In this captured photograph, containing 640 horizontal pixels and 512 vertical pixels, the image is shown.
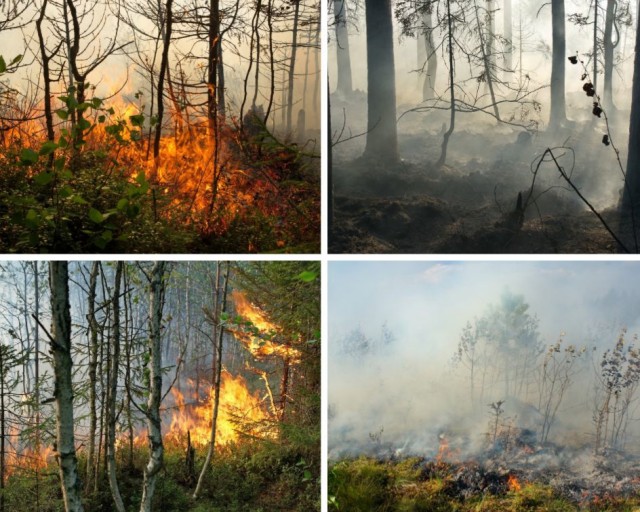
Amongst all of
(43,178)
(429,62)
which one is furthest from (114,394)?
(429,62)

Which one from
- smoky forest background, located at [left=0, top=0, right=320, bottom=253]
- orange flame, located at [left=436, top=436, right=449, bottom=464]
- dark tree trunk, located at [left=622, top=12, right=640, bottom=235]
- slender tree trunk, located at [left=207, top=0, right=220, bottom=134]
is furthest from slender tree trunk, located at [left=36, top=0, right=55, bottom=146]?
dark tree trunk, located at [left=622, top=12, right=640, bottom=235]

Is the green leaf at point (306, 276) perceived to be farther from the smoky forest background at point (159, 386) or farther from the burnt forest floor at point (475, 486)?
the burnt forest floor at point (475, 486)

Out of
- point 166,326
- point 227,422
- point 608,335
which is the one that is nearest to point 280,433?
point 227,422

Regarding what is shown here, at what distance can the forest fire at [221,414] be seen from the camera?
2244 millimetres

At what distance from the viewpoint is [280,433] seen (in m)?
2.31

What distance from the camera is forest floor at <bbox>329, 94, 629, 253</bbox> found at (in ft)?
7.67

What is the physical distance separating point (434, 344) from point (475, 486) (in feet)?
1.68

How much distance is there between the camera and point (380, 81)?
2.32 metres

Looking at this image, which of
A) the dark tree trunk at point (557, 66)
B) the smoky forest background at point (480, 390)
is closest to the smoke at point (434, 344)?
the smoky forest background at point (480, 390)

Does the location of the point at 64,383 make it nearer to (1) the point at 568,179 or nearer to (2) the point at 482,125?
(2) the point at 482,125

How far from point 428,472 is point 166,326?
103 centimetres

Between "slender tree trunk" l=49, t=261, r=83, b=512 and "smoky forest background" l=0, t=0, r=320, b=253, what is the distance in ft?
0.39

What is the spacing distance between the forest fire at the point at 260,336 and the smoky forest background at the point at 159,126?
19 cm

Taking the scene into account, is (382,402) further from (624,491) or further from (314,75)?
(314,75)
